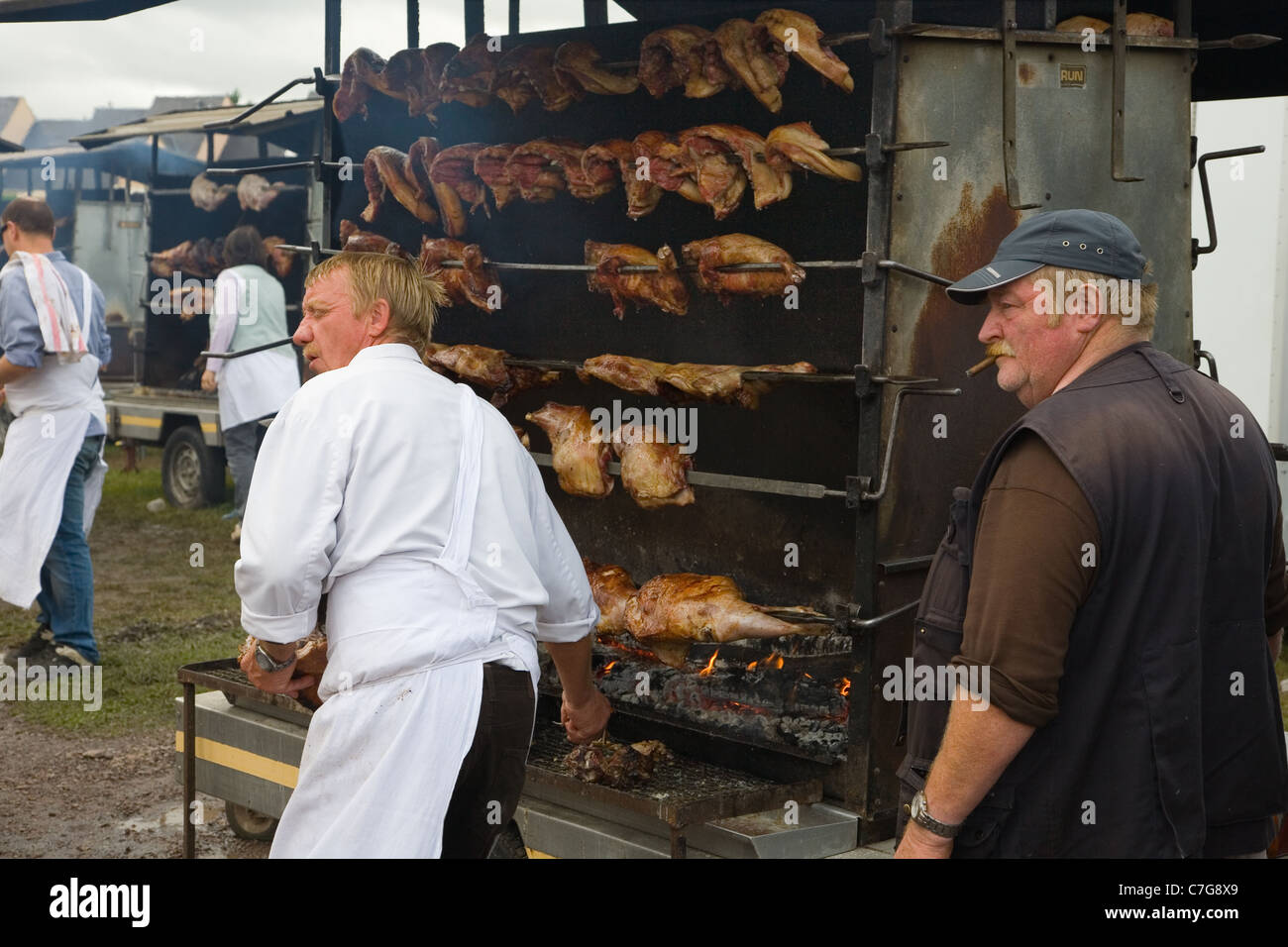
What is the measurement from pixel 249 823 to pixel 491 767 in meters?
2.47

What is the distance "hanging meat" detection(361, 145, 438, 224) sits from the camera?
15.7ft

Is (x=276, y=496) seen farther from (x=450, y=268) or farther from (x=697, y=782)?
(x=450, y=268)

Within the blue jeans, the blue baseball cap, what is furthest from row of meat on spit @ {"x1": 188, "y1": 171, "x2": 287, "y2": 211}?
the blue baseball cap

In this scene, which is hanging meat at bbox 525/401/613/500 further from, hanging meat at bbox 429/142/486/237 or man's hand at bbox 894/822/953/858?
man's hand at bbox 894/822/953/858

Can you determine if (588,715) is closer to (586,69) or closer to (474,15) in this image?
(586,69)

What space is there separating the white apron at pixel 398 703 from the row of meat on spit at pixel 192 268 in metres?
8.66

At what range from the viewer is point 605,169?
13.9 ft

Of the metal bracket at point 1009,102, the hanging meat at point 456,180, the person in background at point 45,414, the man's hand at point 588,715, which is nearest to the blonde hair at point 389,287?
the man's hand at point 588,715

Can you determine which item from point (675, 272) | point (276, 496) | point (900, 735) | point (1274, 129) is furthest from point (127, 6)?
point (1274, 129)

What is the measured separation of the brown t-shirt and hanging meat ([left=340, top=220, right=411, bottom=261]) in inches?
120

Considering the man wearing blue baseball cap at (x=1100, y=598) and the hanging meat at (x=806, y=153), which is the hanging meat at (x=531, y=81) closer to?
the hanging meat at (x=806, y=153)

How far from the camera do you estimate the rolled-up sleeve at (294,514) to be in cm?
262

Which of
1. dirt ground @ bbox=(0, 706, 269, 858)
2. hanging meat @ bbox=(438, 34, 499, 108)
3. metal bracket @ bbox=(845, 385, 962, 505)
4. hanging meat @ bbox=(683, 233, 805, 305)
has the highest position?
hanging meat @ bbox=(438, 34, 499, 108)

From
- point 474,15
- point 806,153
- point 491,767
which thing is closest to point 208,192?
point 474,15
